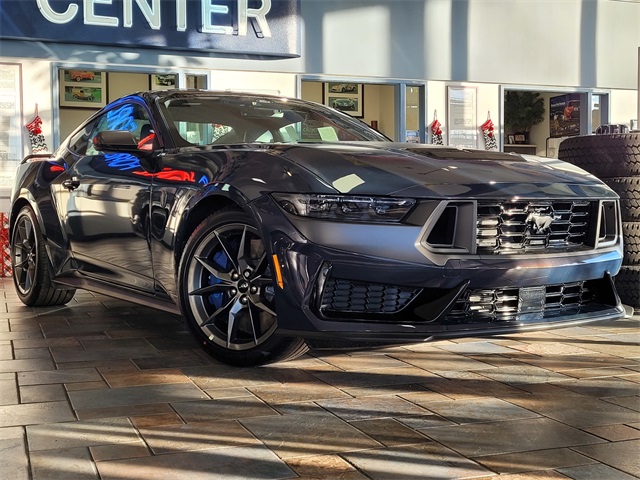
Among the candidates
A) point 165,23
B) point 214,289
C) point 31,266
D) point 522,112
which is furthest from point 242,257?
point 522,112

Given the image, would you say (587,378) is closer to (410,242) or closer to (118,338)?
(410,242)

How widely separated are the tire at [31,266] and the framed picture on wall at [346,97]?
8.94 m

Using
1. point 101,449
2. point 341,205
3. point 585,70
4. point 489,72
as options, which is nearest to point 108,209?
point 341,205

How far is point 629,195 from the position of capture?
5305 mm

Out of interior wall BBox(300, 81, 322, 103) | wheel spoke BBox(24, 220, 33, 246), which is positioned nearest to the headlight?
wheel spoke BBox(24, 220, 33, 246)

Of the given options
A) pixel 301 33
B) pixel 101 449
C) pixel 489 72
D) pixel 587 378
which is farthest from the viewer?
pixel 489 72

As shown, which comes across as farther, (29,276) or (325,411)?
(29,276)

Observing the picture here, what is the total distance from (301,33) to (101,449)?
9020 millimetres

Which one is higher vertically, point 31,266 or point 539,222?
point 539,222

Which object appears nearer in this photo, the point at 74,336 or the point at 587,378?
the point at 587,378

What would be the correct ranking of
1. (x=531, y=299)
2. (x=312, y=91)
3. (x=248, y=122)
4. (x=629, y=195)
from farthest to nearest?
(x=312, y=91) < (x=629, y=195) < (x=248, y=122) < (x=531, y=299)

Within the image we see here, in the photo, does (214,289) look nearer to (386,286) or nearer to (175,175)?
(175,175)

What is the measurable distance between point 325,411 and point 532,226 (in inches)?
43.9

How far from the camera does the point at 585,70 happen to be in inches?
496
